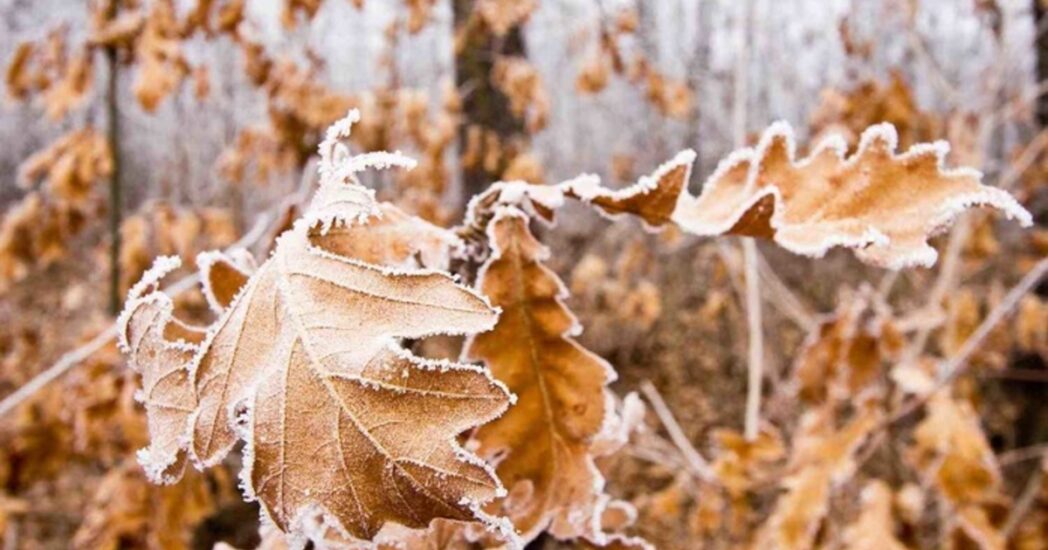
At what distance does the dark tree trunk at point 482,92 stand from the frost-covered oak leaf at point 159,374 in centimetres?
401

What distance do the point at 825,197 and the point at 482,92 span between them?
4402mm

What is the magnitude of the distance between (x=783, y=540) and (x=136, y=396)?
4.77 feet

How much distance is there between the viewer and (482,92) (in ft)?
16.1

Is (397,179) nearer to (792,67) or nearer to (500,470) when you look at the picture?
(500,470)

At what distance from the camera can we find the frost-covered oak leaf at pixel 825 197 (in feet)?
1.90

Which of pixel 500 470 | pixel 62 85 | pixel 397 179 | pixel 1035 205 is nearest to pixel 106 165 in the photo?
pixel 62 85

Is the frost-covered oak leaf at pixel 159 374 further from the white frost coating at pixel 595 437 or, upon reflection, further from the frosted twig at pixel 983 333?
the frosted twig at pixel 983 333

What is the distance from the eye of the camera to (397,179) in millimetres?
5262

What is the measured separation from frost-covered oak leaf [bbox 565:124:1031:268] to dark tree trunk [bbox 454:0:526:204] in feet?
12.7

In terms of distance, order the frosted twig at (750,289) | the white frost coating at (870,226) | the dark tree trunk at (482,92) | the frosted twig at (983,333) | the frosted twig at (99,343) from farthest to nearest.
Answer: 1. the dark tree trunk at (482,92)
2. the frosted twig at (750,289)
3. the frosted twig at (983,333)
4. the frosted twig at (99,343)
5. the white frost coating at (870,226)

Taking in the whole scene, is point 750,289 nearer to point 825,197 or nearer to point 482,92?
point 825,197

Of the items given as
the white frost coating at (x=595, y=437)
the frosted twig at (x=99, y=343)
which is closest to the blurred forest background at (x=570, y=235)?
the frosted twig at (x=99, y=343)

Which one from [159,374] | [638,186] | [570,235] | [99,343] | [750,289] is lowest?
[570,235]

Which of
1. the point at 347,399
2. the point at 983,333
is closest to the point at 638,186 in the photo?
the point at 347,399
